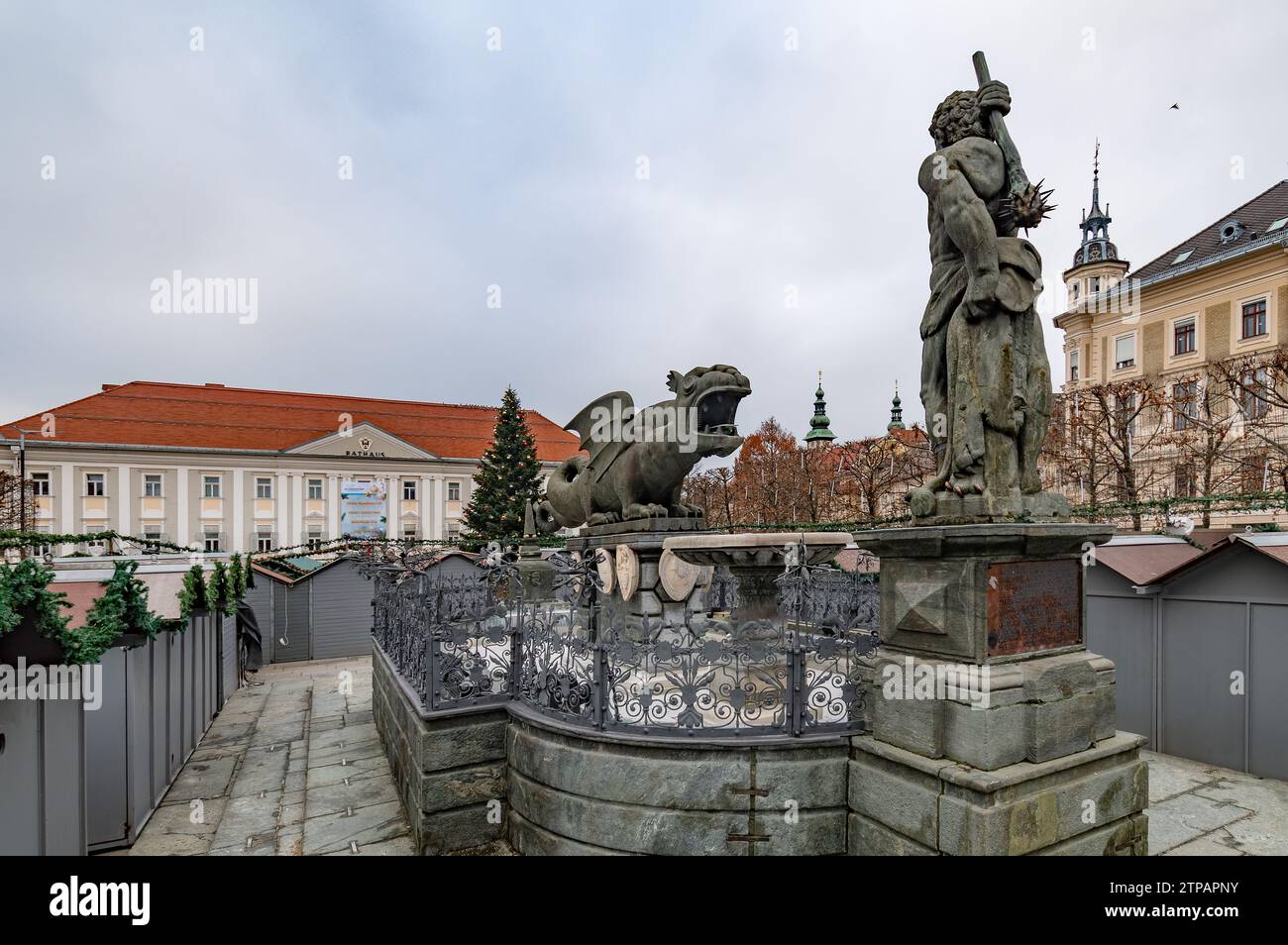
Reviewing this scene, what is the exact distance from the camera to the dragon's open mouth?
8359 mm

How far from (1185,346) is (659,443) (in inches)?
1806

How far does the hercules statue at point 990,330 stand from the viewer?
178 inches

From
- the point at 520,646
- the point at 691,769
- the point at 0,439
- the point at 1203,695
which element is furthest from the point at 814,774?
the point at 0,439

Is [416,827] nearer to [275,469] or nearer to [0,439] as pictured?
[275,469]

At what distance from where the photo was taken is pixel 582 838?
4.71 metres

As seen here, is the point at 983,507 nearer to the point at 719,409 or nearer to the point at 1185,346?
the point at 719,409

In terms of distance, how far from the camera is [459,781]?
540 cm

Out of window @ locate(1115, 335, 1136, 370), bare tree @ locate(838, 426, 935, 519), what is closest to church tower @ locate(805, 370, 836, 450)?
bare tree @ locate(838, 426, 935, 519)

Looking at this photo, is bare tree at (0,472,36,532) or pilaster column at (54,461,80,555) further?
pilaster column at (54,461,80,555)

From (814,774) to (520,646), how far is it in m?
2.49

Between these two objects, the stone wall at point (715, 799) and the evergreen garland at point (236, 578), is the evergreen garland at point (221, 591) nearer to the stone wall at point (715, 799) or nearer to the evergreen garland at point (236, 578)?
the evergreen garland at point (236, 578)

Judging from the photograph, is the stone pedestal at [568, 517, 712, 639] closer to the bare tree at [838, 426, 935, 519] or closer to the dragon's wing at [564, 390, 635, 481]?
the dragon's wing at [564, 390, 635, 481]

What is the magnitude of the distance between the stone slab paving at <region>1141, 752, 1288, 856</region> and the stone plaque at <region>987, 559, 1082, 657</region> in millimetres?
2182

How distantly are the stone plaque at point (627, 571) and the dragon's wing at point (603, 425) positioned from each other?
5.09ft
